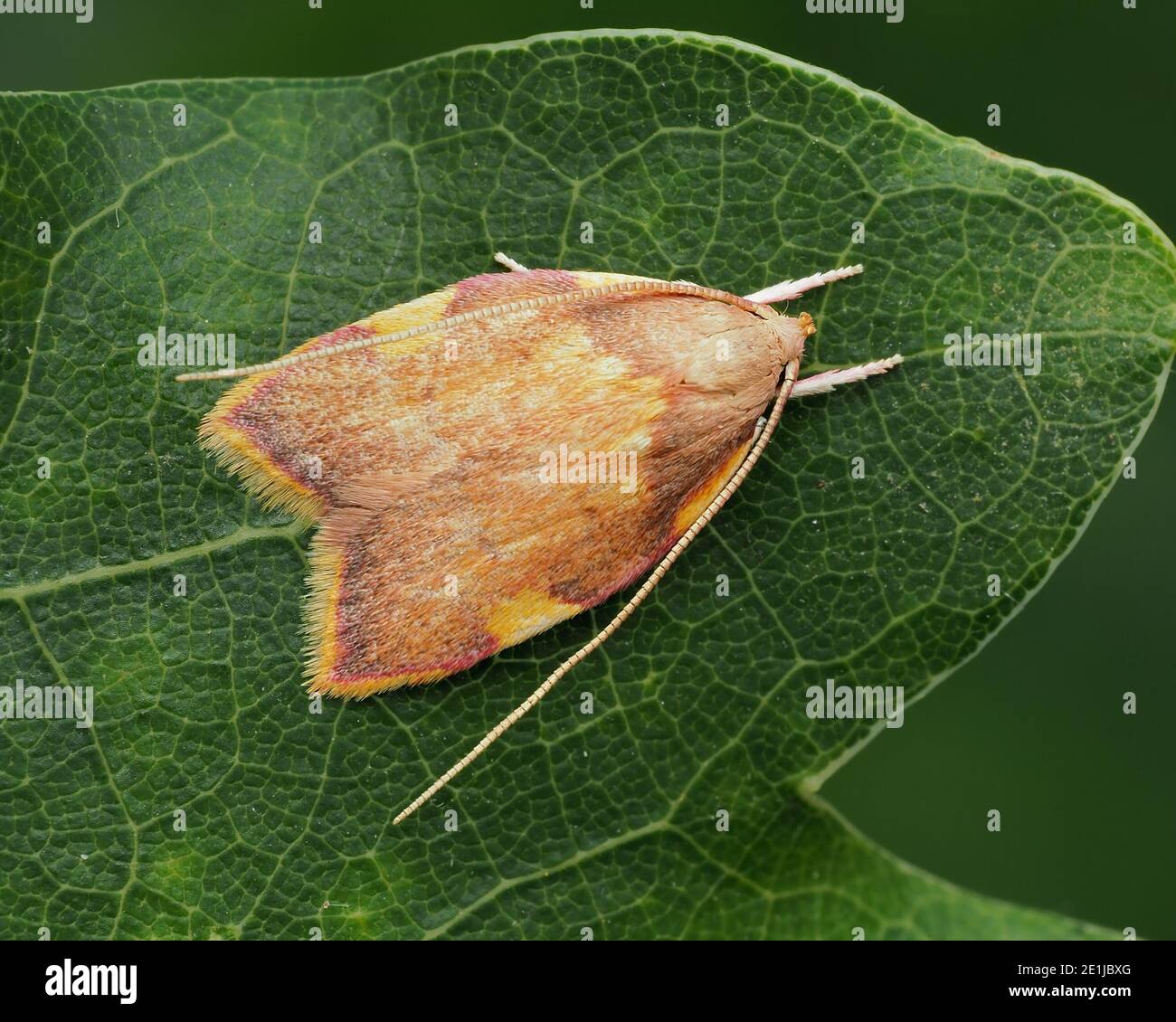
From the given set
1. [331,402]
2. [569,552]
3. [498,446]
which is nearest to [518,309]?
[498,446]

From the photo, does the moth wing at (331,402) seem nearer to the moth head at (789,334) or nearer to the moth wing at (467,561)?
the moth wing at (467,561)

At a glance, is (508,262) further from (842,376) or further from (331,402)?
(842,376)

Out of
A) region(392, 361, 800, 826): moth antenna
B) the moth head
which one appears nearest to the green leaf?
region(392, 361, 800, 826): moth antenna

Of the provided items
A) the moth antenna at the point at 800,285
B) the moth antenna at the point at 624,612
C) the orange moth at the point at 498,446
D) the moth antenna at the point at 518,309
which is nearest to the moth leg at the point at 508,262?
the orange moth at the point at 498,446

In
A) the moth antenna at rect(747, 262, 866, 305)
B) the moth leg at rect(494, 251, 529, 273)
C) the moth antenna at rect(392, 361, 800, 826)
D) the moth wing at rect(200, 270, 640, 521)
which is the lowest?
the moth antenna at rect(392, 361, 800, 826)

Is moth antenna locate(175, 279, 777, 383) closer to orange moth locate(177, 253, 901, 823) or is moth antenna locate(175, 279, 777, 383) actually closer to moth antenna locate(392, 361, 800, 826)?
orange moth locate(177, 253, 901, 823)
